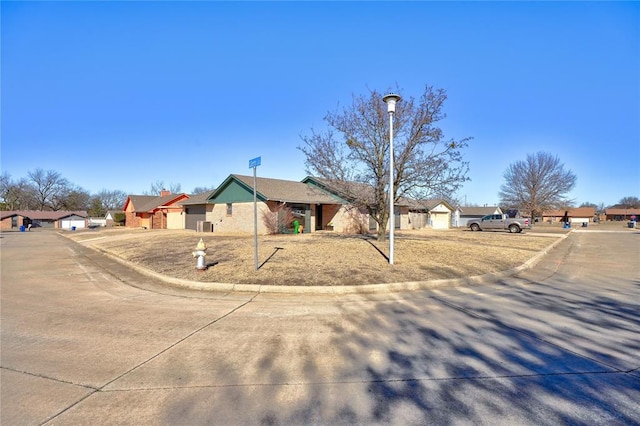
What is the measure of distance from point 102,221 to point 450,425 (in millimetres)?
79472

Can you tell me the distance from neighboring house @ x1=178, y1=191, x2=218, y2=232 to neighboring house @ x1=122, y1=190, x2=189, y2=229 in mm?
3100

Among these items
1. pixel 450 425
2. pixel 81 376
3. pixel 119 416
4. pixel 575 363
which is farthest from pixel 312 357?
pixel 575 363

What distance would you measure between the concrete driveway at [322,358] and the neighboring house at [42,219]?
212ft

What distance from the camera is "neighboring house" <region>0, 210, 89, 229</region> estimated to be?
193 feet

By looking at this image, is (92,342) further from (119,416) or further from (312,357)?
Result: (312,357)

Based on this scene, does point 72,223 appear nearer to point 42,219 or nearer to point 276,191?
point 42,219

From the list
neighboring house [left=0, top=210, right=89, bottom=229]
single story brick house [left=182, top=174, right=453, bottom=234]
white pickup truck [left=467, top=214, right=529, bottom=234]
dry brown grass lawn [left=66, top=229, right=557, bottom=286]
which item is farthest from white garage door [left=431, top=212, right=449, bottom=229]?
neighboring house [left=0, top=210, right=89, bottom=229]

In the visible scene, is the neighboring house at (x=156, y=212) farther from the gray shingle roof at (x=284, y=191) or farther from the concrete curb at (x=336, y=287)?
the concrete curb at (x=336, y=287)

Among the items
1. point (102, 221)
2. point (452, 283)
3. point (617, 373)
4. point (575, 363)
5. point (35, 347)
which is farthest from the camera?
point (102, 221)

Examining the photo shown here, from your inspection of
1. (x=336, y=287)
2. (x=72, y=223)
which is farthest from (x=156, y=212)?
(x=336, y=287)

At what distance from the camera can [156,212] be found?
3881 centimetres

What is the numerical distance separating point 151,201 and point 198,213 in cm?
1917

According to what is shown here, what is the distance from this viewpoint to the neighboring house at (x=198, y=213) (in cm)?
2669

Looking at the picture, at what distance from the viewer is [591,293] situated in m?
7.19
